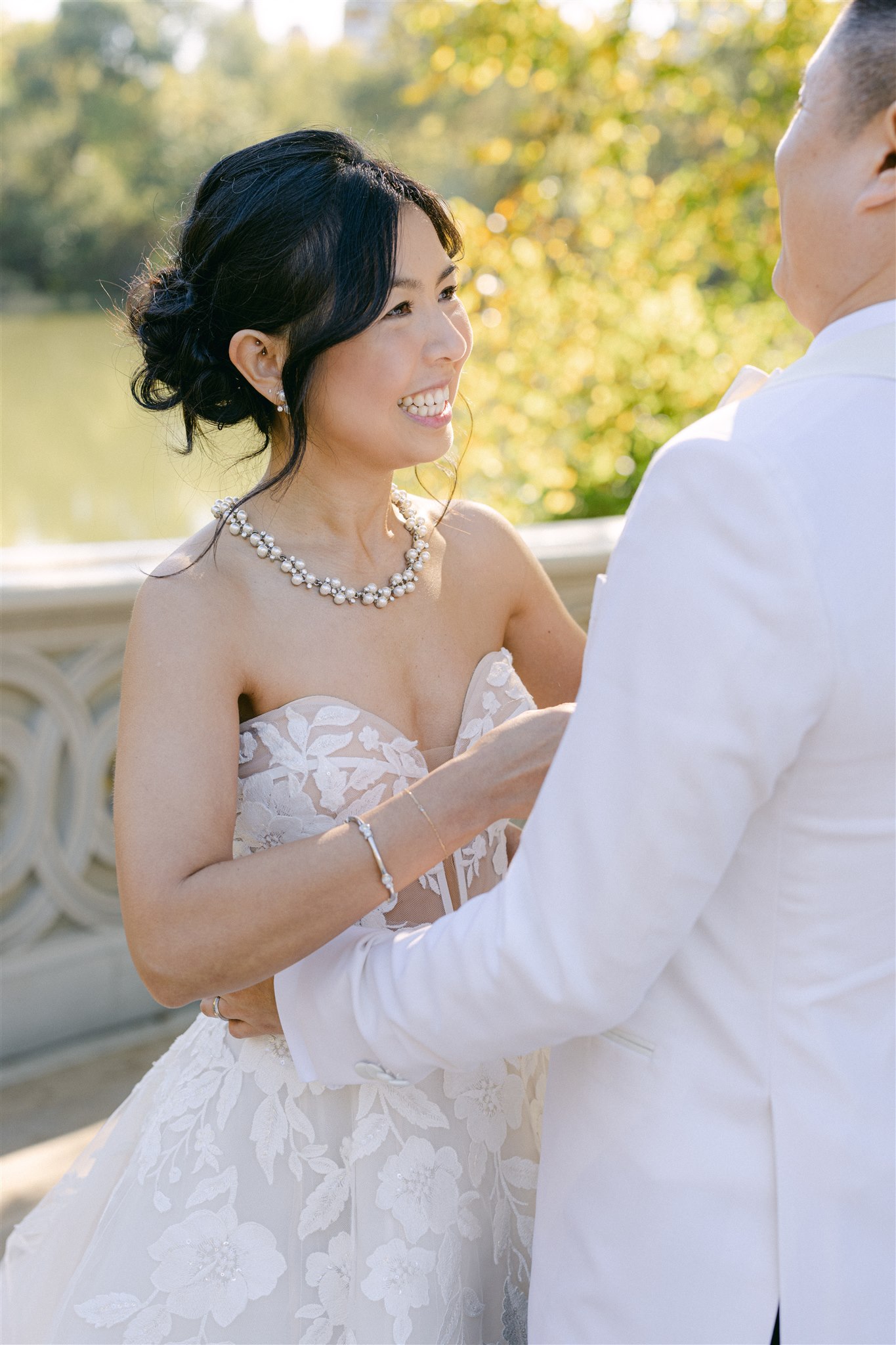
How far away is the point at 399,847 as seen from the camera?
1.48 meters

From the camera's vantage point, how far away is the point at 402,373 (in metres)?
1.75

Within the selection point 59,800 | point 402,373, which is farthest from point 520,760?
point 59,800

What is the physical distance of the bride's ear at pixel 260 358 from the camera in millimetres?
1806

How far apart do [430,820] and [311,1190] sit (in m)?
0.59

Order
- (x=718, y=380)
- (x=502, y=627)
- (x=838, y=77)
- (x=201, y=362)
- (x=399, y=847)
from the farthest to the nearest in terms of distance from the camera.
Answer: (x=718, y=380) → (x=502, y=627) → (x=201, y=362) → (x=399, y=847) → (x=838, y=77)

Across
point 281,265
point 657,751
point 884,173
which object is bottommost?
point 657,751

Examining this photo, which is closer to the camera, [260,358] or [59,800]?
[260,358]

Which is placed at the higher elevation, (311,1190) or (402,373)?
(402,373)

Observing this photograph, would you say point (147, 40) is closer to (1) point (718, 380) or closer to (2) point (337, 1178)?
(1) point (718, 380)

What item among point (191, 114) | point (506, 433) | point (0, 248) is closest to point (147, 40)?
point (191, 114)

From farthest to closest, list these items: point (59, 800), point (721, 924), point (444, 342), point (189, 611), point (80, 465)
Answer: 1. point (80, 465)
2. point (59, 800)
3. point (444, 342)
4. point (189, 611)
5. point (721, 924)

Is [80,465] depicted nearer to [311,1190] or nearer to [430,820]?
[311,1190]

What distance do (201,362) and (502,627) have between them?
66 cm

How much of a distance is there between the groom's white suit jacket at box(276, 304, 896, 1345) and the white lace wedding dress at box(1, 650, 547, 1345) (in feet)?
1.05
